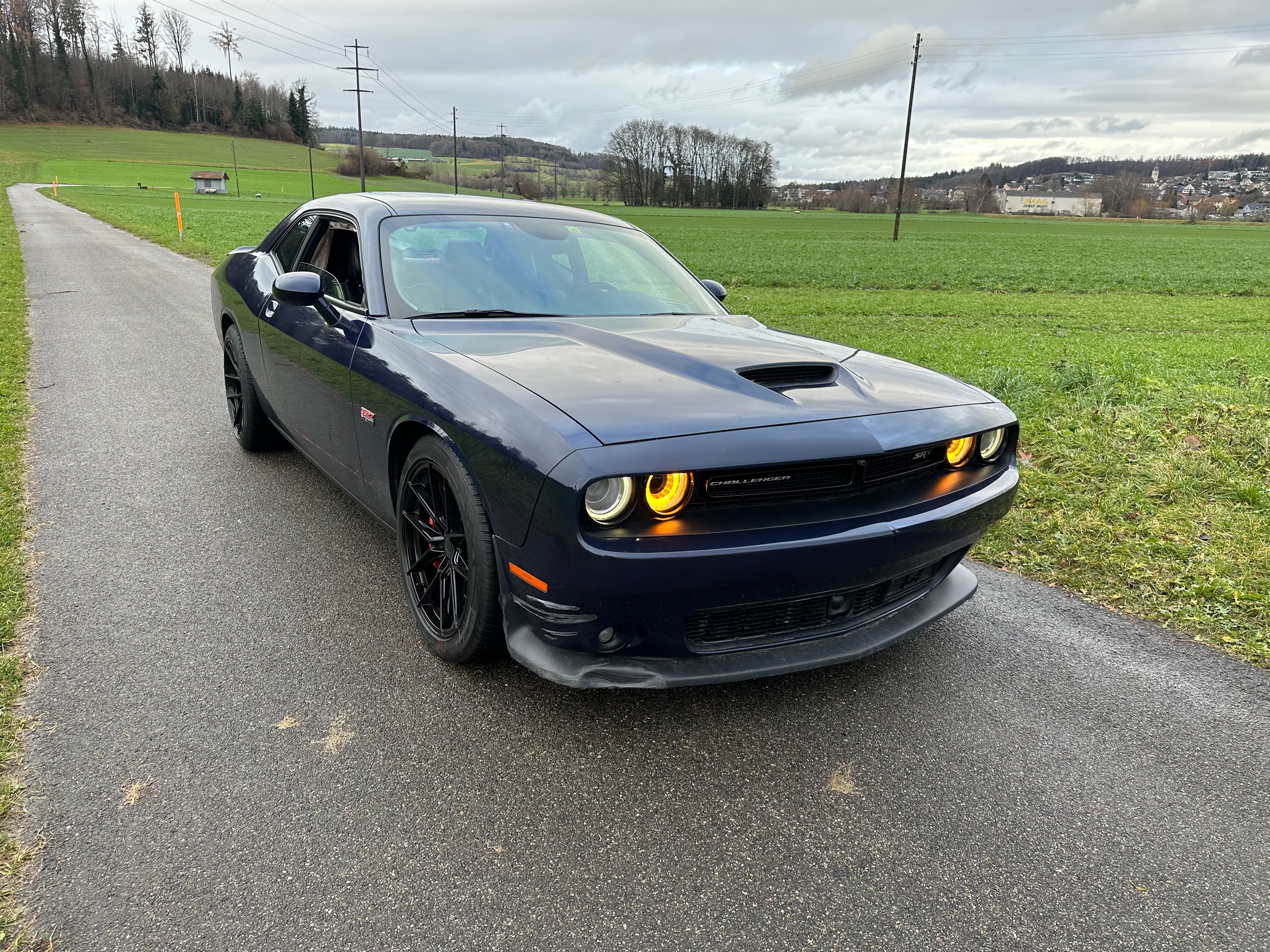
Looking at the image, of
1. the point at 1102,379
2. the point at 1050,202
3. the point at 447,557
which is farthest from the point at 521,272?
the point at 1050,202

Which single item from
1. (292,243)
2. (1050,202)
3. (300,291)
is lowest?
(300,291)

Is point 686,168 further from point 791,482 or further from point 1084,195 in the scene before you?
point 791,482

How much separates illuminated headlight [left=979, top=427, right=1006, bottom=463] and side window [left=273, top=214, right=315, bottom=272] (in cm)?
328

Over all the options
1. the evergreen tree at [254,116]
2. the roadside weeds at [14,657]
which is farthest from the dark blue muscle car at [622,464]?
the evergreen tree at [254,116]

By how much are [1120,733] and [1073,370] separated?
510cm

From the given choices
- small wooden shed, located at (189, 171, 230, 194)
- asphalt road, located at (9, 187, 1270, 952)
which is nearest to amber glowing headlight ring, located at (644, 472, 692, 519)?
asphalt road, located at (9, 187, 1270, 952)

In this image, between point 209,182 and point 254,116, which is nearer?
point 209,182

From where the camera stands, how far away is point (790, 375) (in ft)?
8.41

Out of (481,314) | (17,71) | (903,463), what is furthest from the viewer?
(17,71)

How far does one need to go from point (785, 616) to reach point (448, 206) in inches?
94.9

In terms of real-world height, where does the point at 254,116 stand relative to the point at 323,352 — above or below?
above

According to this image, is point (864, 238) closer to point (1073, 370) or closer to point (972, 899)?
point (1073, 370)

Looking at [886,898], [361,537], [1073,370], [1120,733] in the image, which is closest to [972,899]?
[886,898]

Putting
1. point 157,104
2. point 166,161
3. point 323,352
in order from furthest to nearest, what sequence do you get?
point 157,104, point 166,161, point 323,352
